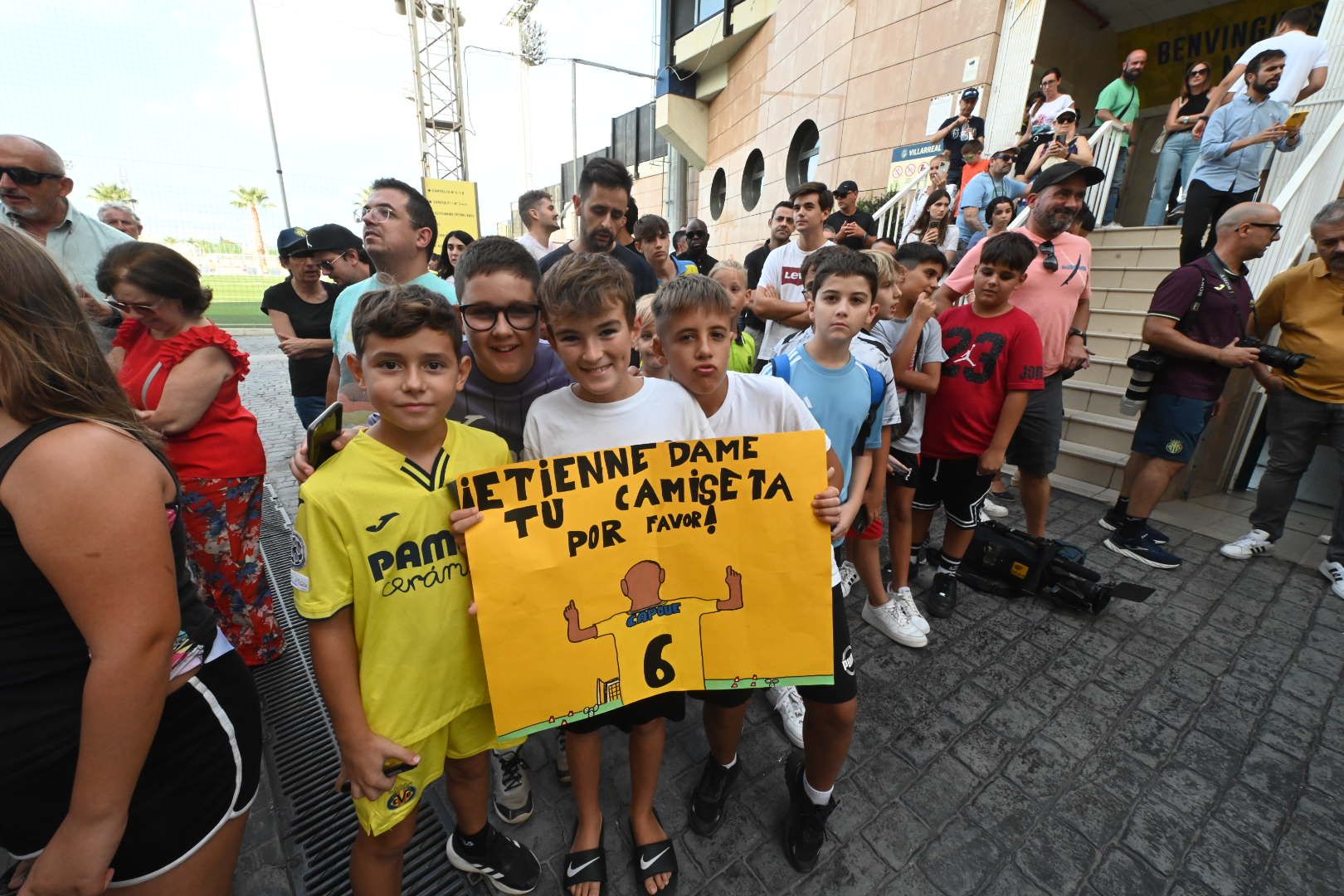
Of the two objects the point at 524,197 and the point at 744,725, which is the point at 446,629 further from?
the point at 524,197

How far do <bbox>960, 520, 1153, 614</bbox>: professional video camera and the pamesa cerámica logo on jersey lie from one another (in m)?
3.58

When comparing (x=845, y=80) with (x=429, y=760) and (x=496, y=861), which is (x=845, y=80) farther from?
(x=496, y=861)

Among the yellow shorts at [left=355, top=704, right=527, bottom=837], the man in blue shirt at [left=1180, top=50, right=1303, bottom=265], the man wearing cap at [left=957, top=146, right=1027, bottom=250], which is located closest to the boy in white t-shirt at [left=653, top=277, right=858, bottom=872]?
the yellow shorts at [left=355, top=704, right=527, bottom=837]

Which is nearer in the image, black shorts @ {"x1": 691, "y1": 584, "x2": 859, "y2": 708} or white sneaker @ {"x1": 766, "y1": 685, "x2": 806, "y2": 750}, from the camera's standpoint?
black shorts @ {"x1": 691, "y1": 584, "x2": 859, "y2": 708}

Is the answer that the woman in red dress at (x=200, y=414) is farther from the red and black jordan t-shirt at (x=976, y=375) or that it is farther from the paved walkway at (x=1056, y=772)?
the red and black jordan t-shirt at (x=976, y=375)

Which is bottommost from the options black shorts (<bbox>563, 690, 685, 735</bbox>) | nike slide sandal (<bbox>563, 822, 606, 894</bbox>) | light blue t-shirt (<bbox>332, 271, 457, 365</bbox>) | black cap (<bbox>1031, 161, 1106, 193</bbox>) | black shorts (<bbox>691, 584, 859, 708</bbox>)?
nike slide sandal (<bbox>563, 822, 606, 894</bbox>)

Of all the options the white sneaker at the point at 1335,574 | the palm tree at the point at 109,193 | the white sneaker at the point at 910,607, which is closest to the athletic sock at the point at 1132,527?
the white sneaker at the point at 1335,574

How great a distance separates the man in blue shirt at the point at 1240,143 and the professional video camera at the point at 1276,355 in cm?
177

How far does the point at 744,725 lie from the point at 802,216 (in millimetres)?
3388

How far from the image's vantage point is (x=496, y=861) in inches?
71.6

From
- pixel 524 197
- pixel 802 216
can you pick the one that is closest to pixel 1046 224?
pixel 802 216

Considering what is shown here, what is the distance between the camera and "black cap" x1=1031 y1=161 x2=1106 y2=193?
355 centimetres

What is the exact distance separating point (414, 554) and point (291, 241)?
13.5 ft

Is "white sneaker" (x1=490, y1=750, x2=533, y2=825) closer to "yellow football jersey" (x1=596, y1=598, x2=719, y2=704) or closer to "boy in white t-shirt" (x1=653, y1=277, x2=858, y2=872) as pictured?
"boy in white t-shirt" (x1=653, y1=277, x2=858, y2=872)
